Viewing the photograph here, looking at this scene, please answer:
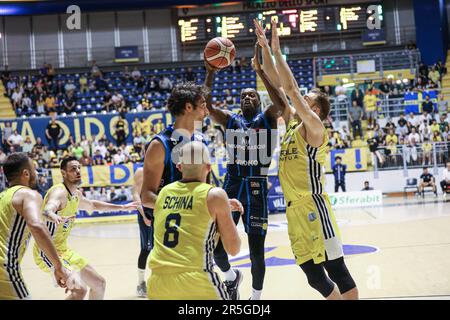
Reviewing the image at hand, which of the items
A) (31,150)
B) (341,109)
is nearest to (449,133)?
(341,109)

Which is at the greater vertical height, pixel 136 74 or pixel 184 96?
pixel 136 74

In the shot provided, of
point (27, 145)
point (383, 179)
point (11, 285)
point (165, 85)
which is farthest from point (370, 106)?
point (11, 285)

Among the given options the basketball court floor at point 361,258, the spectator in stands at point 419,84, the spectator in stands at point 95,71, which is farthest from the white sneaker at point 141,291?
the spectator in stands at point 95,71

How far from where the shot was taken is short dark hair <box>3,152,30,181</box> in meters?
4.20

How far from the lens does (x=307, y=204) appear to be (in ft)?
15.8

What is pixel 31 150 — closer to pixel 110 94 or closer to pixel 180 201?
pixel 110 94

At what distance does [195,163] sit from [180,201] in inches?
9.3

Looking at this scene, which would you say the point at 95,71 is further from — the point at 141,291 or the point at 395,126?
the point at 141,291

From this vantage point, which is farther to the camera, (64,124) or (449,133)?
(64,124)

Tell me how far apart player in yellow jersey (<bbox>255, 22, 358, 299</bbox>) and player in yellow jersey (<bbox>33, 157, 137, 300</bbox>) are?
187cm

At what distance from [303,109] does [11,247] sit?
7.45 feet

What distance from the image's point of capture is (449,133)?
780 inches

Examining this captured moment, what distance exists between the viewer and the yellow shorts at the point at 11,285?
395cm
